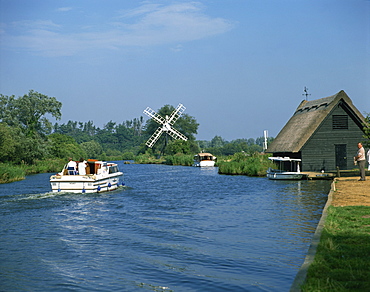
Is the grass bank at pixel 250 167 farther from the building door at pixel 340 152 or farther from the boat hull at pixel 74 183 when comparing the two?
the boat hull at pixel 74 183

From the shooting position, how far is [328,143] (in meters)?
34.6

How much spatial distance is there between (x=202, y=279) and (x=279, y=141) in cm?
3106

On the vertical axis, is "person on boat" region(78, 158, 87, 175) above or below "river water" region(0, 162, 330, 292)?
above

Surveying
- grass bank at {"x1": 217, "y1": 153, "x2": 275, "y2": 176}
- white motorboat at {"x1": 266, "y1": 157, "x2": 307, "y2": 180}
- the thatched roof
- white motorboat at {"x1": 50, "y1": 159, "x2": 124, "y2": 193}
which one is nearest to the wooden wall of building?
the thatched roof

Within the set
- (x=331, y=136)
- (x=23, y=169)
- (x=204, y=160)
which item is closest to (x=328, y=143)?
(x=331, y=136)

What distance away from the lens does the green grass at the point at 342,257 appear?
6.34m

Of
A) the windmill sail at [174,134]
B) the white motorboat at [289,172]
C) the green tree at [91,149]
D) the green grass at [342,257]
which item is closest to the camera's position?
the green grass at [342,257]

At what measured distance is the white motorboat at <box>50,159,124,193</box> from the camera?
24.3 metres

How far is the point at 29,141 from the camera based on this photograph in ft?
184

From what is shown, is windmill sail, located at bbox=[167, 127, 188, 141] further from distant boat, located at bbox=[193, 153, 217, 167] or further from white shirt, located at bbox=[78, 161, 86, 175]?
white shirt, located at bbox=[78, 161, 86, 175]

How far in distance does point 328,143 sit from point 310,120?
2335mm

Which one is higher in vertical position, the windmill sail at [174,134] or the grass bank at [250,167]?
the windmill sail at [174,134]

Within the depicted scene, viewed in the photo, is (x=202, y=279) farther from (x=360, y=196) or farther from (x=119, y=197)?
(x=119, y=197)

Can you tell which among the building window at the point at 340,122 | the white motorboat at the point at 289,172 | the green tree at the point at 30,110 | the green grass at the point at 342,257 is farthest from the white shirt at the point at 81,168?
the green tree at the point at 30,110
